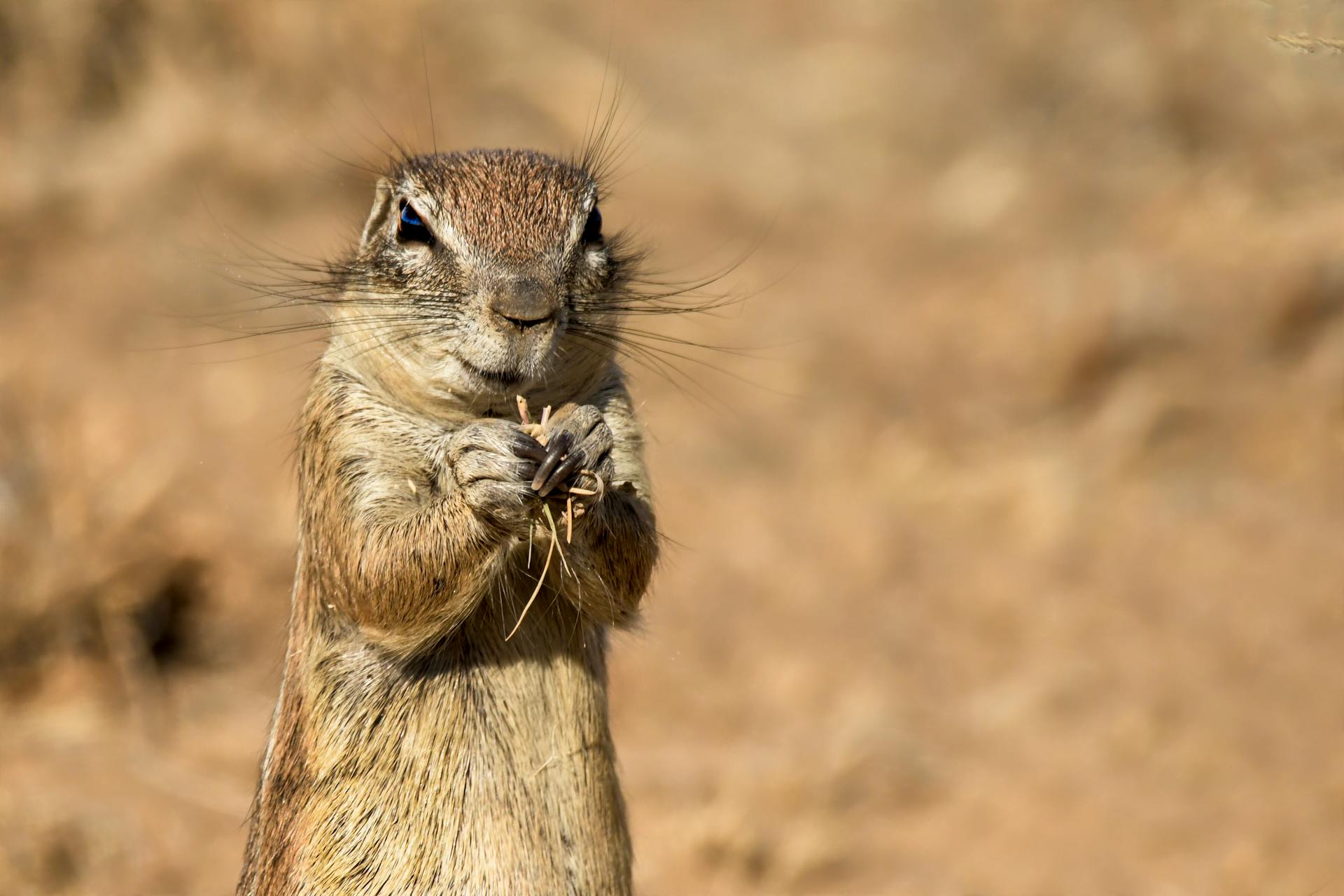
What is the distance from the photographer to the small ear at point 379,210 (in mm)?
4309

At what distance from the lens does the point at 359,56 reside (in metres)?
10.5

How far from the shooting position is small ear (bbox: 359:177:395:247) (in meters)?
4.31

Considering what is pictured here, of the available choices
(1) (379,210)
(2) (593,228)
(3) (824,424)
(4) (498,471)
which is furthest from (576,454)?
(3) (824,424)

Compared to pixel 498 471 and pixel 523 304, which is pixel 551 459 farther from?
pixel 523 304

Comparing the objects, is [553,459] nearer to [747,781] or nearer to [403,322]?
[403,322]

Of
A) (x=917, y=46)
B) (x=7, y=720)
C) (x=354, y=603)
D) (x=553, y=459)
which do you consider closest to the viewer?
(x=553, y=459)

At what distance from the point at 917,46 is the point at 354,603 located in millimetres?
8780

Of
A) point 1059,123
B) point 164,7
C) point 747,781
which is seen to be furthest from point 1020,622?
point 164,7

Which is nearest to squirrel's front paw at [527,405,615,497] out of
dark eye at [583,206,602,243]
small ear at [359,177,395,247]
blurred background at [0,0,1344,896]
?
dark eye at [583,206,602,243]

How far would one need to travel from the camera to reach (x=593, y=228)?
4188 mm

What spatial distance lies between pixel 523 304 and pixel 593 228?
67 cm

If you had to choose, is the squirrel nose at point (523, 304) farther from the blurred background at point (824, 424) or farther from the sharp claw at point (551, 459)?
the blurred background at point (824, 424)

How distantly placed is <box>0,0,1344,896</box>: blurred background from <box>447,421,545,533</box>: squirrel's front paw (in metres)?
2.97

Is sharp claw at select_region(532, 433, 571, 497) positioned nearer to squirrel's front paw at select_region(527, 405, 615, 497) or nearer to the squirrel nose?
squirrel's front paw at select_region(527, 405, 615, 497)
